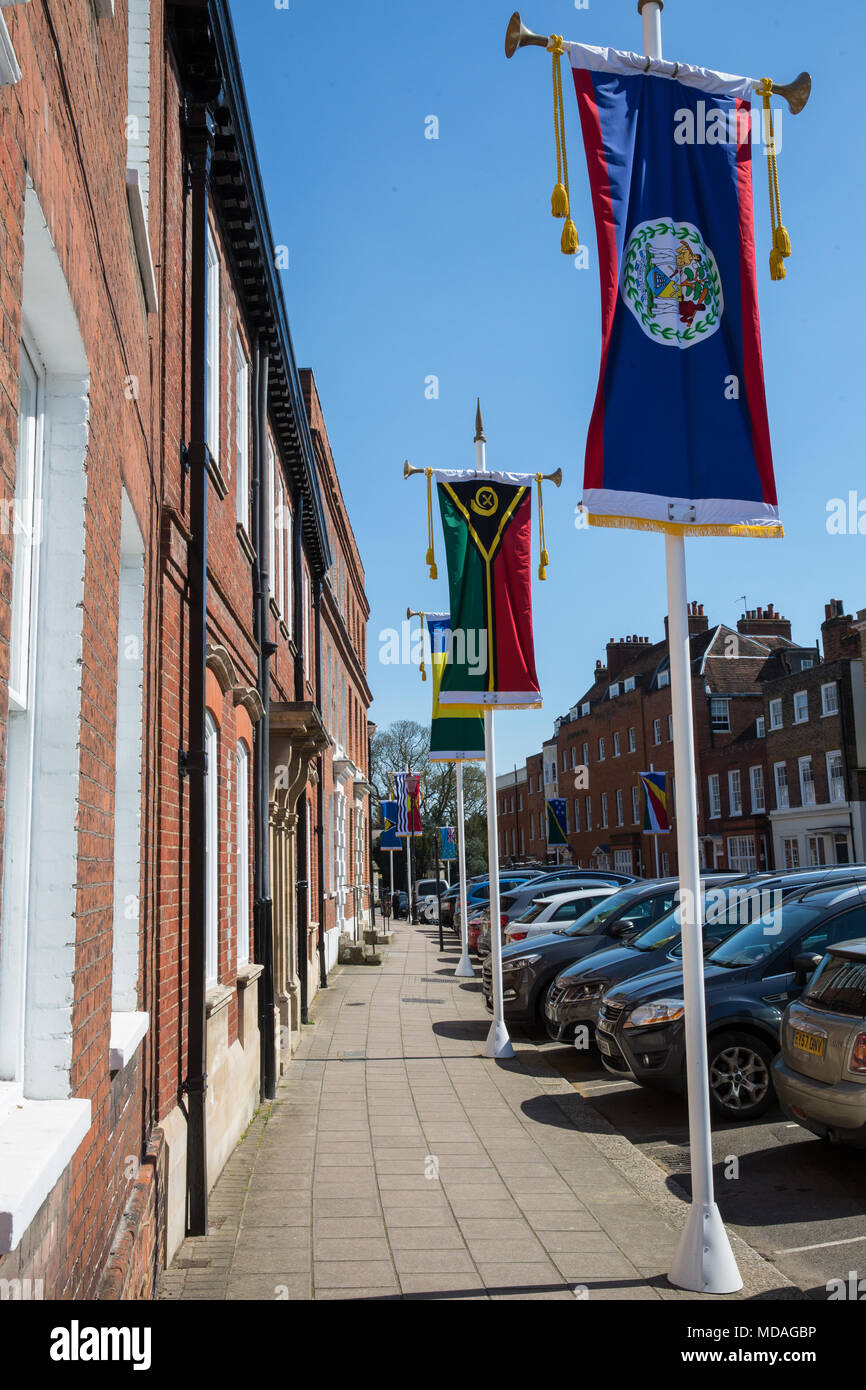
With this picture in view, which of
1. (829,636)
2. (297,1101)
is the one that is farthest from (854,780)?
(297,1101)

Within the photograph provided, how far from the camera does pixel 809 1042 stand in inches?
291

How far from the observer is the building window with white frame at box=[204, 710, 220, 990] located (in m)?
8.09

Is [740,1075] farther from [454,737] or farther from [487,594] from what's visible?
[454,737]

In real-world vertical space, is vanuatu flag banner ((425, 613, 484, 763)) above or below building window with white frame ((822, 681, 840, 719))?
below

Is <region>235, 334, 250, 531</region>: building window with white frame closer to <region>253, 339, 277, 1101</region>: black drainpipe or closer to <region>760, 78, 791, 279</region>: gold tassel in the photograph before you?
<region>253, 339, 277, 1101</region>: black drainpipe

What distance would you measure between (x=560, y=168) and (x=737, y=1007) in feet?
20.3

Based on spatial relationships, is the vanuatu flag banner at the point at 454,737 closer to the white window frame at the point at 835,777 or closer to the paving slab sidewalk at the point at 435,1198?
the paving slab sidewalk at the point at 435,1198

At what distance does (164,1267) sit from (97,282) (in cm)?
461

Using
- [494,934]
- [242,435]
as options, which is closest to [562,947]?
[494,934]

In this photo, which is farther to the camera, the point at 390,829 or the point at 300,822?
the point at 390,829

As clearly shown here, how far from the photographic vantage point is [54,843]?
129 inches

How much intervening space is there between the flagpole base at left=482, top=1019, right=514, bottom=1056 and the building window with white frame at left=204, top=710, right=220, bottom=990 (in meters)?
4.92

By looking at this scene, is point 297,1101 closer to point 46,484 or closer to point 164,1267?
point 164,1267

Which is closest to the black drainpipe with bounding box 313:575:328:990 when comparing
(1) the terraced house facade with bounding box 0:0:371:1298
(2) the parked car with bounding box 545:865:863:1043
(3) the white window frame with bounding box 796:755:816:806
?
(1) the terraced house facade with bounding box 0:0:371:1298
